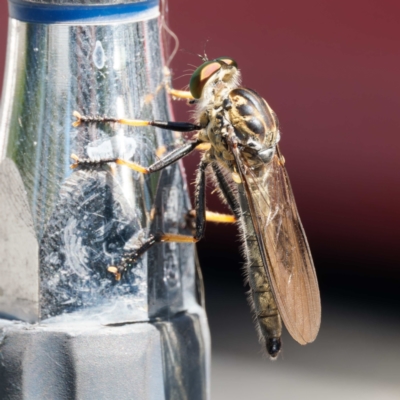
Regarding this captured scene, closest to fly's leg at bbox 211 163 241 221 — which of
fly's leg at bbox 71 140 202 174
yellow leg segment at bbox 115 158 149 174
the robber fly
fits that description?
the robber fly

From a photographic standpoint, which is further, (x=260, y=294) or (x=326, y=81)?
(x=326, y=81)

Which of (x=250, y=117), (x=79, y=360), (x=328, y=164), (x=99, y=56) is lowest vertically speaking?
(x=79, y=360)

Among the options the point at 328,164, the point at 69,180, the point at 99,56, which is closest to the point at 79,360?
the point at 69,180

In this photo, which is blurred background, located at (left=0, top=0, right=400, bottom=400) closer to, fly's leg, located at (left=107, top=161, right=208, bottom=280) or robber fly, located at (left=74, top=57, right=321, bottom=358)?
robber fly, located at (left=74, top=57, right=321, bottom=358)

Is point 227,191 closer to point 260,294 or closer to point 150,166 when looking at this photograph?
point 260,294

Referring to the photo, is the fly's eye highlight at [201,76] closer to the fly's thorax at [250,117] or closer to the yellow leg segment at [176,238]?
the fly's thorax at [250,117]

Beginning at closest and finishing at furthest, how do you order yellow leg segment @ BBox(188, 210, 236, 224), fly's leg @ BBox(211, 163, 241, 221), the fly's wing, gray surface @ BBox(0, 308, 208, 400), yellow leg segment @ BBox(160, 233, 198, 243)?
gray surface @ BBox(0, 308, 208, 400), yellow leg segment @ BBox(160, 233, 198, 243), the fly's wing, yellow leg segment @ BBox(188, 210, 236, 224), fly's leg @ BBox(211, 163, 241, 221)

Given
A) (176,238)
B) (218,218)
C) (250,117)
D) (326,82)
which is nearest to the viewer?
(176,238)

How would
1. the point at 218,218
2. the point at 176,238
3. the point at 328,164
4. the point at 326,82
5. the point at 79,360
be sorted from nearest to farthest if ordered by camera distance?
the point at 79,360 < the point at 176,238 < the point at 218,218 < the point at 326,82 < the point at 328,164
